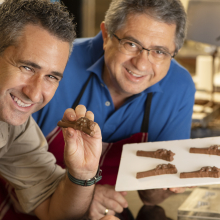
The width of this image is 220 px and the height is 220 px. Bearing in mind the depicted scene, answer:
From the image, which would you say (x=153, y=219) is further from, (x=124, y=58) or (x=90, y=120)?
(x=124, y=58)

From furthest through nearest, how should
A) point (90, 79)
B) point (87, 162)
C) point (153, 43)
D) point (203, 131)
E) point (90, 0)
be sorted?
point (90, 0) → point (203, 131) → point (90, 79) → point (153, 43) → point (87, 162)

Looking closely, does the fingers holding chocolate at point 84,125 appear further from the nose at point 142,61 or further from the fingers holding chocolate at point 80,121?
the nose at point 142,61

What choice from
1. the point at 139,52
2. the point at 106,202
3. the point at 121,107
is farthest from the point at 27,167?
the point at 139,52

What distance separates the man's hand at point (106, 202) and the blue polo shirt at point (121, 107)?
636 millimetres

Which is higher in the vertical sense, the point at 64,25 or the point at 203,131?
the point at 64,25

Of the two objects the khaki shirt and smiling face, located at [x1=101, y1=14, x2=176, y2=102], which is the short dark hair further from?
smiling face, located at [x1=101, y1=14, x2=176, y2=102]

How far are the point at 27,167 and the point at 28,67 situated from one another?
532 mm

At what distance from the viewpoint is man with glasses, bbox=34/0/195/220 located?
1848mm

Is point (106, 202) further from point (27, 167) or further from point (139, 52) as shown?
point (139, 52)

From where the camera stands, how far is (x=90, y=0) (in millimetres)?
5605

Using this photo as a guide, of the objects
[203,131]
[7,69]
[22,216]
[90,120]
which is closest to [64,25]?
[7,69]

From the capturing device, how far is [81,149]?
1404 mm

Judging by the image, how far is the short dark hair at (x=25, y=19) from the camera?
1290mm

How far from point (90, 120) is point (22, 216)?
61 centimetres
